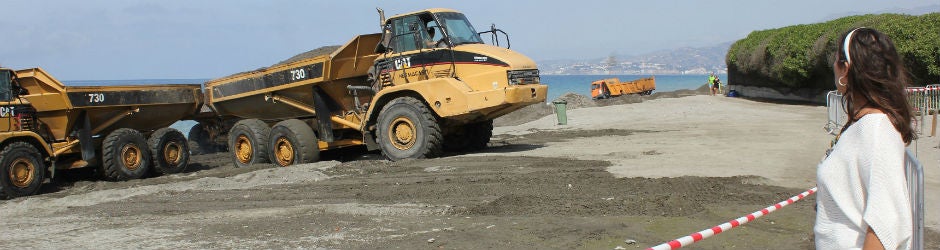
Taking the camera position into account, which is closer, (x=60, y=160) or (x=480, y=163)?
(x=480, y=163)

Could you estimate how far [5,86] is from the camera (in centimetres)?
1307

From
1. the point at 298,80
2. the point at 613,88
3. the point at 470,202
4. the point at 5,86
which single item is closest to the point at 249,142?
the point at 298,80

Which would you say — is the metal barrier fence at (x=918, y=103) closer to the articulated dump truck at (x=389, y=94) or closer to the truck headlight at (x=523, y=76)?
the truck headlight at (x=523, y=76)

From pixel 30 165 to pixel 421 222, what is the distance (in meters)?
7.30

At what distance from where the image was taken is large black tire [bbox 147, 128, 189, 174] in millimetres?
14727

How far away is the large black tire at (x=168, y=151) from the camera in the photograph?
14.7 meters

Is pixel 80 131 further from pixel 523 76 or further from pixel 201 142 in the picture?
pixel 523 76

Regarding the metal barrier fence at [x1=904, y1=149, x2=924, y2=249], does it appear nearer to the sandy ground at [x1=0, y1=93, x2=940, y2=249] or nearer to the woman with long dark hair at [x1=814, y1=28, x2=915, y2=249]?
the woman with long dark hair at [x1=814, y1=28, x2=915, y2=249]

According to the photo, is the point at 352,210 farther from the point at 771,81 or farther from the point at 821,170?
the point at 771,81

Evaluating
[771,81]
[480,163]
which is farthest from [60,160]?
[771,81]

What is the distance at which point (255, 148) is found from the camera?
51.1ft

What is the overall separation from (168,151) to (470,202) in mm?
8063

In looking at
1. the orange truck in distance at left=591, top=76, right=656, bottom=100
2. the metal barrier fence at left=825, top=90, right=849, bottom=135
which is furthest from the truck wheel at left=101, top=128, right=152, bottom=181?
the orange truck in distance at left=591, top=76, right=656, bottom=100

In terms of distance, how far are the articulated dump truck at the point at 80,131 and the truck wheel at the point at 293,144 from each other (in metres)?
1.70
